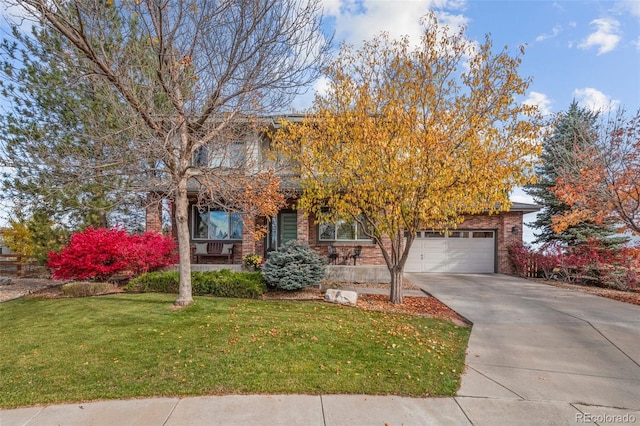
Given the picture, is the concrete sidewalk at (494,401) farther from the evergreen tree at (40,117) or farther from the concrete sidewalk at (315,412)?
the evergreen tree at (40,117)

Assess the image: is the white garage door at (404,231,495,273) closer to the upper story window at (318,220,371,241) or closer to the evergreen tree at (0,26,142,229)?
the upper story window at (318,220,371,241)

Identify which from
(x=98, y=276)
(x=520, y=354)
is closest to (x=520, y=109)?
(x=520, y=354)

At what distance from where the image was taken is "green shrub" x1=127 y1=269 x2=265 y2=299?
8.91 meters

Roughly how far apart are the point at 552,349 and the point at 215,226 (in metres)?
12.6

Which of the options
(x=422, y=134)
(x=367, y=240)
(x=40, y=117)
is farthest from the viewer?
(x=367, y=240)

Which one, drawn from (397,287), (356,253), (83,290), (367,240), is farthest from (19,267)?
(397,287)

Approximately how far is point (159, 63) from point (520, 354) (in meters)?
7.89

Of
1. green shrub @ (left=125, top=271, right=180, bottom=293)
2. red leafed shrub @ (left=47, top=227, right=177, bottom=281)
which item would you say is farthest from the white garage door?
red leafed shrub @ (left=47, top=227, right=177, bottom=281)

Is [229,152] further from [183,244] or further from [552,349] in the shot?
[552,349]

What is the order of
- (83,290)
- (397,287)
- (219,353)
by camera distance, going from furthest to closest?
(83,290) → (397,287) → (219,353)

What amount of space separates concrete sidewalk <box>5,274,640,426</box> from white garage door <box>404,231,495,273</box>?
8291mm

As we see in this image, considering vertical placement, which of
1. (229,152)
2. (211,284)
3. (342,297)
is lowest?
(342,297)

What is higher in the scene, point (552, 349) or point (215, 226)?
point (215, 226)

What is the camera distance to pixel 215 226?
14711 millimetres
